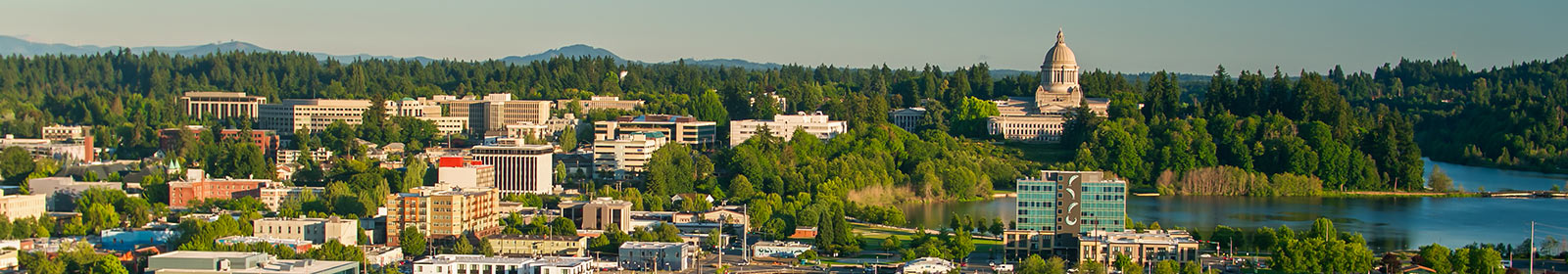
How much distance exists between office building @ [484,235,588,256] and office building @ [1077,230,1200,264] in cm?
621

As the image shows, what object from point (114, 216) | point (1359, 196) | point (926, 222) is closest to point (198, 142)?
point (114, 216)

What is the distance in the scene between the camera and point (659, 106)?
4625 cm

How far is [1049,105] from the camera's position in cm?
4556

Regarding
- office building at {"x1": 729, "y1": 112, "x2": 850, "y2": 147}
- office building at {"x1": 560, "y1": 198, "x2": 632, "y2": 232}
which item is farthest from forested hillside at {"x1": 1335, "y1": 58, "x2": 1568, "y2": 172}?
office building at {"x1": 560, "y1": 198, "x2": 632, "y2": 232}

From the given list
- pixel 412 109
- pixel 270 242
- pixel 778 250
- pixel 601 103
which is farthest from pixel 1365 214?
pixel 412 109

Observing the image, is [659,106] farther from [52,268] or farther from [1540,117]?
[52,268]

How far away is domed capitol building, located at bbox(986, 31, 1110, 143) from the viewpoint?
144 ft

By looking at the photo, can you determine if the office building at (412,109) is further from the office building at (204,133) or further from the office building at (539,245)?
the office building at (539,245)

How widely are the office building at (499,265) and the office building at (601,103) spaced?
25.5 metres

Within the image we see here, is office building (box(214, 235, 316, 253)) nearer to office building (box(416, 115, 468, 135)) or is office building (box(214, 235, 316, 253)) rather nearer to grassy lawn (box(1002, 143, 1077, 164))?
grassy lawn (box(1002, 143, 1077, 164))

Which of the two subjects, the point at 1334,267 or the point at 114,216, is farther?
the point at 114,216

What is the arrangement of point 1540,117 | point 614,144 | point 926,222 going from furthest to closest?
point 1540,117 → point 614,144 → point 926,222

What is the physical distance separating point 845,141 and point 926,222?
8.44m

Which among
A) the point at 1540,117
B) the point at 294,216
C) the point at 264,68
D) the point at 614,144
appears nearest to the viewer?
the point at 294,216
